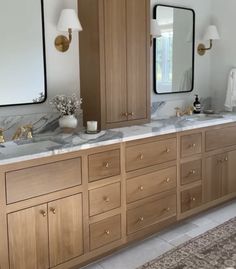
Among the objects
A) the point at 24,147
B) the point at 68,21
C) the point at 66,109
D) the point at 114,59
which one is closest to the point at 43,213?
the point at 24,147

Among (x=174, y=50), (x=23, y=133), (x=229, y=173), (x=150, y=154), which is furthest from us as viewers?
(x=174, y=50)

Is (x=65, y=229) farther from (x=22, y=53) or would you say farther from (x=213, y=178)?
(x=213, y=178)

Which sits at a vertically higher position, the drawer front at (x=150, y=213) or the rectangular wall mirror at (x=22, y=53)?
the rectangular wall mirror at (x=22, y=53)

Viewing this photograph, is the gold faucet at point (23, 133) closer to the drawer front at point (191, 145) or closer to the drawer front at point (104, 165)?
the drawer front at point (104, 165)

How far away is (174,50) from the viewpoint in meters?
3.49

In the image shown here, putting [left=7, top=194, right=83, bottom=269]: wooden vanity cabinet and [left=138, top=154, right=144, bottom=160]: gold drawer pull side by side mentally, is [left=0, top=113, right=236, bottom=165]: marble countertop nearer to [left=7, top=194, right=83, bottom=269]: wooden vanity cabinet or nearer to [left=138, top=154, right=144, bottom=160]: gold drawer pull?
[left=138, top=154, right=144, bottom=160]: gold drawer pull

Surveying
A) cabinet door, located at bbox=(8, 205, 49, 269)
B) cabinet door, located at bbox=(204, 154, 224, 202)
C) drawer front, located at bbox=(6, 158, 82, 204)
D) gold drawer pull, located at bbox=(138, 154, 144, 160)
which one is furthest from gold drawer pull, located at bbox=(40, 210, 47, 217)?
cabinet door, located at bbox=(204, 154, 224, 202)

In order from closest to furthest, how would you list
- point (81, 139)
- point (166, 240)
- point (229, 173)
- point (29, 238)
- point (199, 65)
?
1. point (29, 238)
2. point (81, 139)
3. point (166, 240)
4. point (229, 173)
5. point (199, 65)

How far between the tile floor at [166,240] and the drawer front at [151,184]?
392mm

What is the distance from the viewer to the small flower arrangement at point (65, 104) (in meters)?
2.54

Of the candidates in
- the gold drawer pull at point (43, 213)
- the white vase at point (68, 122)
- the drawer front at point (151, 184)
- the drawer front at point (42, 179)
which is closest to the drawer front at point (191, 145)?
the drawer front at point (151, 184)

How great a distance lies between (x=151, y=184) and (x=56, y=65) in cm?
116

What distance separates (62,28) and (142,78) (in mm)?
742

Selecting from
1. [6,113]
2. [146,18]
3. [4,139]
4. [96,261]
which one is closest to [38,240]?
[96,261]
